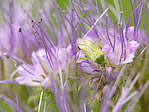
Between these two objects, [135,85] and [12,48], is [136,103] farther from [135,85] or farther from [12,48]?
[12,48]

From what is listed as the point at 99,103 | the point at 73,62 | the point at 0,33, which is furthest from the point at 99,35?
the point at 0,33

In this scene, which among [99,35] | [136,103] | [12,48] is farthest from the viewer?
[12,48]

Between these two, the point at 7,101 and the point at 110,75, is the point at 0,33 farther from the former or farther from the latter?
the point at 110,75

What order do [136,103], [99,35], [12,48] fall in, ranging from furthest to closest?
[12,48]
[99,35]
[136,103]

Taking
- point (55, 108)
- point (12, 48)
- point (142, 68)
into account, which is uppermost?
point (12, 48)

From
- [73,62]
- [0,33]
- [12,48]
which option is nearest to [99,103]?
[73,62]

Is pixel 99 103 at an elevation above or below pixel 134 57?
below

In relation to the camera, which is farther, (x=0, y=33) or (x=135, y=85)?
(x=0, y=33)
